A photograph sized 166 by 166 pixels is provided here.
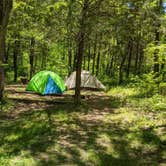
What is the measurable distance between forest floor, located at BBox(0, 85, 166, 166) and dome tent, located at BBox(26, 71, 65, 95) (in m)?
3.75

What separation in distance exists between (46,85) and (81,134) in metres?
9.68

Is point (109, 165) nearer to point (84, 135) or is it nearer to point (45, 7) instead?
point (84, 135)

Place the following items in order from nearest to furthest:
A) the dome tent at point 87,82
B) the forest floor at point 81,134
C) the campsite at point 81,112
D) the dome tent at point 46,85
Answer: the forest floor at point 81,134 < the campsite at point 81,112 < the dome tent at point 46,85 < the dome tent at point 87,82

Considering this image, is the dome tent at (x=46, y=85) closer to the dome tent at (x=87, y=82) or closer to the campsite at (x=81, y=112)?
the campsite at (x=81, y=112)

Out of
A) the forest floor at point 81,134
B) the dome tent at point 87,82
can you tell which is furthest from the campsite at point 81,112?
the dome tent at point 87,82

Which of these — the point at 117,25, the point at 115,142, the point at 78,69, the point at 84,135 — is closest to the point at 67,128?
the point at 84,135

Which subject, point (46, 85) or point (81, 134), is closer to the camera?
point (81, 134)

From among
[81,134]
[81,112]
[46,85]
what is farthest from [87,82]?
[81,134]

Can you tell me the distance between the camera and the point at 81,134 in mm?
11031

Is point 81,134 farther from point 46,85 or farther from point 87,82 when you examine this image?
point 87,82

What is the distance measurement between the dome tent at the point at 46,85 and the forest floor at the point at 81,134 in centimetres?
375

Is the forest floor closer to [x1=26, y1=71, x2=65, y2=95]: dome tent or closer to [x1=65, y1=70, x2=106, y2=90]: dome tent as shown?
[x1=26, y1=71, x2=65, y2=95]: dome tent

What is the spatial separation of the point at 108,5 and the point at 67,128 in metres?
6.32

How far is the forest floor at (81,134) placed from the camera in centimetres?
871
